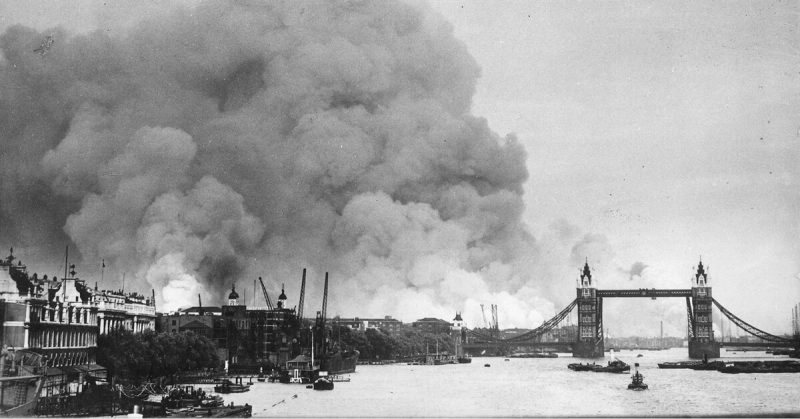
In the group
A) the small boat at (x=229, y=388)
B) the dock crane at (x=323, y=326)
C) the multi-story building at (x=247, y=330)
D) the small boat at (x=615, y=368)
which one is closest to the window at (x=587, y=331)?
the small boat at (x=615, y=368)

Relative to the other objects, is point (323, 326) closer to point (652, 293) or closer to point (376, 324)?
point (652, 293)

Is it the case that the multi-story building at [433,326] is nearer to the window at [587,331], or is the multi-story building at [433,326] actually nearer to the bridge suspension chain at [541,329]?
the bridge suspension chain at [541,329]

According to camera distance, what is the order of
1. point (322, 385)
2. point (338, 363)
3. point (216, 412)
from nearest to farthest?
1. point (216, 412)
2. point (322, 385)
3. point (338, 363)

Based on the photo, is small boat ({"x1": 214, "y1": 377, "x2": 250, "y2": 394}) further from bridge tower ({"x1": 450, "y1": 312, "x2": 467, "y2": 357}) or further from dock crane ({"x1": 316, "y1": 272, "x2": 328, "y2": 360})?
bridge tower ({"x1": 450, "y1": 312, "x2": 467, "y2": 357})

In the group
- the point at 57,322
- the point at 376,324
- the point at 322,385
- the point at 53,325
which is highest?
the point at 376,324

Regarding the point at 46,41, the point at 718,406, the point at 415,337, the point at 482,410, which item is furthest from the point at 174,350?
the point at 415,337

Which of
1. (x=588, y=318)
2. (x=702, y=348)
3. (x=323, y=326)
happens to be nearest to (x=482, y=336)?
(x=588, y=318)

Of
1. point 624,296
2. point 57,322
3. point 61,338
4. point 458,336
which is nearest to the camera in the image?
point 57,322
